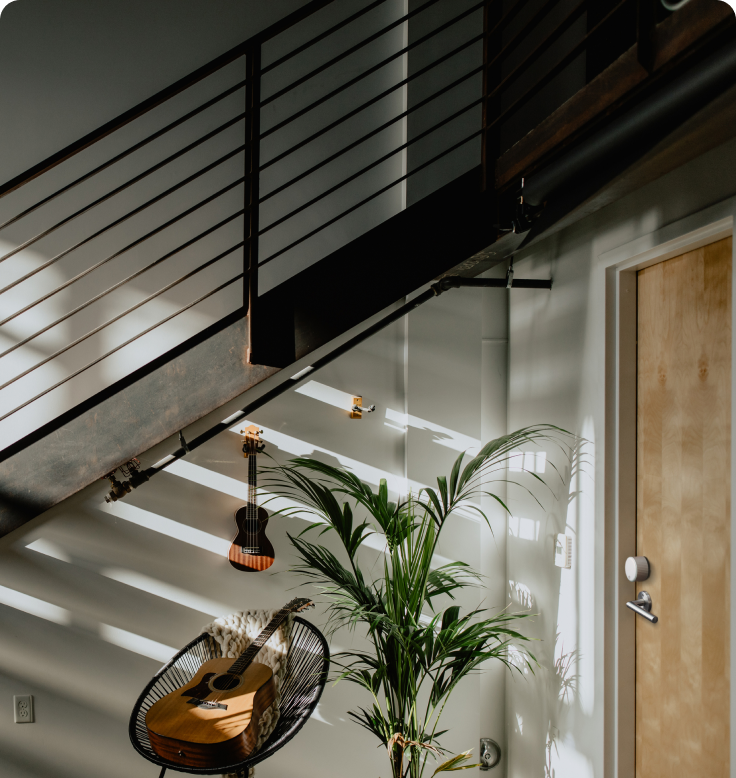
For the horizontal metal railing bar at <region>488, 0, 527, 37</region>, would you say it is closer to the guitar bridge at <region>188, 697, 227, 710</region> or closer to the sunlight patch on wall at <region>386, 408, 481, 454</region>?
the sunlight patch on wall at <region>386, 408, 481, 454</region>

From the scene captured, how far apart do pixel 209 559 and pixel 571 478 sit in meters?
1.63

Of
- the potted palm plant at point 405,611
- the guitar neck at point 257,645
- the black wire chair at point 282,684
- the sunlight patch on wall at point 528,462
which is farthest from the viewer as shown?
the sunlight patch on wall at point 528,462

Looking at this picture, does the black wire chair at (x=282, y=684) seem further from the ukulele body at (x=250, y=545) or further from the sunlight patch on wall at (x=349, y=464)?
the sunlight patch on wall at (x=349, y=464)

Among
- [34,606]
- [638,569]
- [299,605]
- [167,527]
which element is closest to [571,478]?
[638,569]

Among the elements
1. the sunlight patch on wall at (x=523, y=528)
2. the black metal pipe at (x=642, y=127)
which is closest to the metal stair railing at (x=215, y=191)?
the black metal pipe at (x=642, y=127)

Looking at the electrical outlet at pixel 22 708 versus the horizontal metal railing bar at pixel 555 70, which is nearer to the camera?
the horizontal metal railing bar at pixel 555 70

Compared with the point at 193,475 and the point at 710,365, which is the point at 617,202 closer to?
the point at 710,365

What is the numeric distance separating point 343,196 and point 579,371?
1.40 metres

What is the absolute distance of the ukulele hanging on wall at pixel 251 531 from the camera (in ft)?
8.47

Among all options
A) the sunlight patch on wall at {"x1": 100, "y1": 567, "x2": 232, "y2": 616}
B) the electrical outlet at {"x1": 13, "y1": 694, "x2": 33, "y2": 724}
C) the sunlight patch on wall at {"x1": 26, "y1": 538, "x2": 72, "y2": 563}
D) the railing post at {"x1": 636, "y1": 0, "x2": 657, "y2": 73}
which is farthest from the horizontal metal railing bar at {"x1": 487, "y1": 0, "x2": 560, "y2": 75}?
the electrical outlet at {"x1": 13, "y1": 694, "x2": 33, "y2": 724}

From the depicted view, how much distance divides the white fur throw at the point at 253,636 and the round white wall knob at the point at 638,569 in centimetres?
136

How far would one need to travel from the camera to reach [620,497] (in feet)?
6.66

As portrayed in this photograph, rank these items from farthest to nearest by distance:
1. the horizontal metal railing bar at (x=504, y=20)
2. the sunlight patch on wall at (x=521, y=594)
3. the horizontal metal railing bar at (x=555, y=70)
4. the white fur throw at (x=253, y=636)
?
the sunlight patch on wall at (x=521, y=594) < the white fur throw at (x=253, y=636) < the horizontal metal railing bar at (x=504, y=20) < the horizontal metal railing bar at (x=555, y=70)

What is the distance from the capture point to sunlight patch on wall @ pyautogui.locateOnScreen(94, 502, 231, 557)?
258cm
